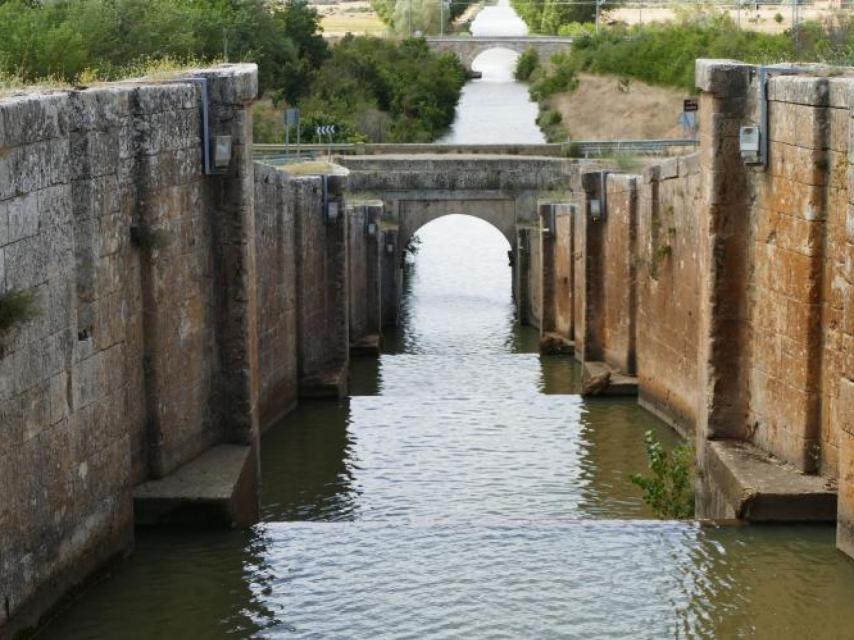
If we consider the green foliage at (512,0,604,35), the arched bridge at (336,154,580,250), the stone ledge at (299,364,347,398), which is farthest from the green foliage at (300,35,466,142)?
the green foliage at (512,0,604,35)

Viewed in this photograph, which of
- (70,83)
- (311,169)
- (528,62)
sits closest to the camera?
(70,83)

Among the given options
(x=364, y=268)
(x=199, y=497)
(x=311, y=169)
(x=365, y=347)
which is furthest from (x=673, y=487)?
(x=364, y=268)

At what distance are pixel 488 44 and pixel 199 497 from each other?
256 ft

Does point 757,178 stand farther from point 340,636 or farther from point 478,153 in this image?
point 478,153

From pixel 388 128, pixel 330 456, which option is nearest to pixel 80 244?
pixel 330 456

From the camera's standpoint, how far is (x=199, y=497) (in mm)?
12039

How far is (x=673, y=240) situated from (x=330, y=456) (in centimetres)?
498

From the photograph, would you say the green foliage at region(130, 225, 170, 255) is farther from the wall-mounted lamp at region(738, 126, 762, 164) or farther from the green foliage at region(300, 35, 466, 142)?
the green foliage at region(300, 35, 466, 142)

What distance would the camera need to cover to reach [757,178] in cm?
1375

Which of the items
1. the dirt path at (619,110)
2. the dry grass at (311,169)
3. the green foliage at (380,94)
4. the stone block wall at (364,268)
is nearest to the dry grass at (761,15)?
the dirt path at (619,110)

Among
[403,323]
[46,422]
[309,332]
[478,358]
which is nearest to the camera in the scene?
[46,422]

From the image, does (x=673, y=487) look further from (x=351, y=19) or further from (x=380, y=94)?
(x=351, y=19)

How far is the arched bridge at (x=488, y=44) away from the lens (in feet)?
284

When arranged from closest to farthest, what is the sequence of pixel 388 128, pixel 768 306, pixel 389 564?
pixel 389 564 → pixel 768 306 → pixel 388 128
